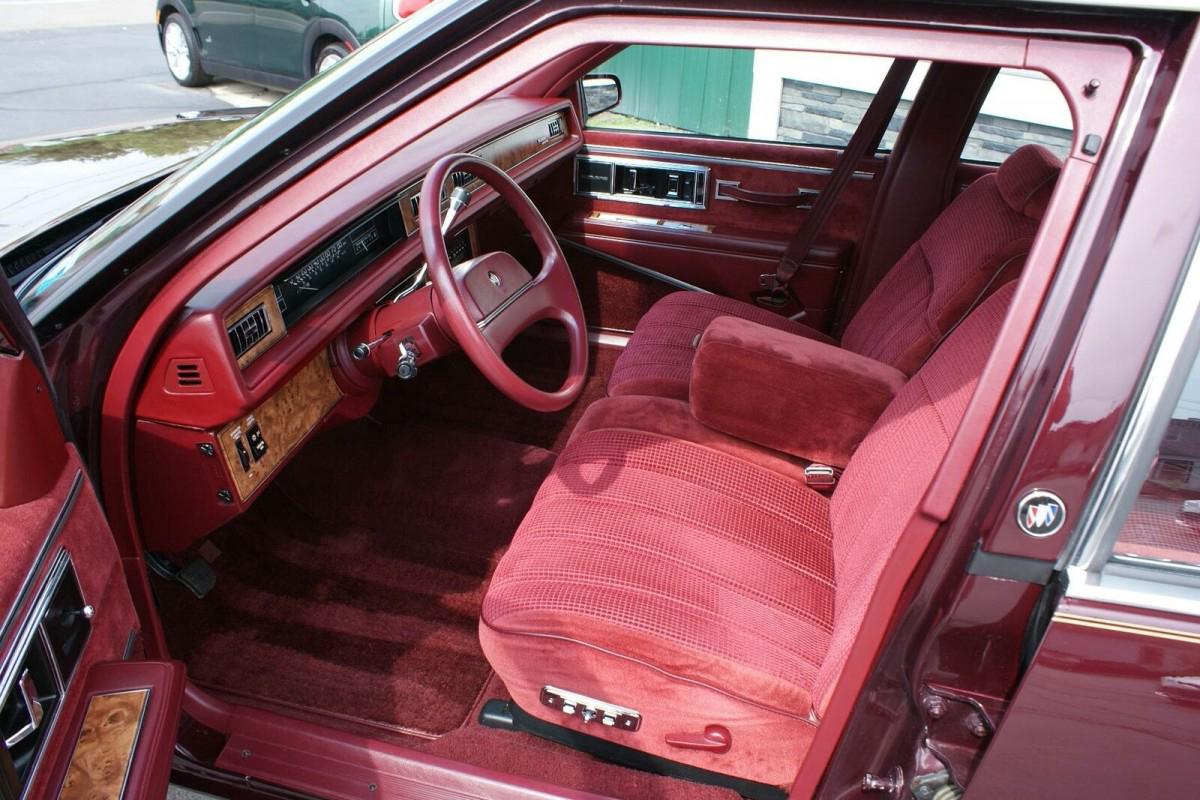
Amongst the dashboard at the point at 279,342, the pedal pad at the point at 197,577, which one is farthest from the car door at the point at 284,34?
the pedal pad at the point at 197,577

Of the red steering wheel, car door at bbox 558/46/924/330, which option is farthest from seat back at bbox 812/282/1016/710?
car door at bbox 558/46/924/330

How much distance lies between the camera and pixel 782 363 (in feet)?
6.14

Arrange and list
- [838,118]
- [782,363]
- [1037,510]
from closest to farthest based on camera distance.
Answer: [1037,510]
[782,363]
[838,118]

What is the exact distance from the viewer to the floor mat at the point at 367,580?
1941 mm

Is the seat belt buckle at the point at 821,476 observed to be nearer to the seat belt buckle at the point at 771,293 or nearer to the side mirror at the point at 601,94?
the seat belt buckle at the point at 771,293

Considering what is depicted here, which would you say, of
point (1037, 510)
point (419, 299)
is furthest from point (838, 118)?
point (1037, 510)

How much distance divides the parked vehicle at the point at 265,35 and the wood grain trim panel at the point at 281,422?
459cm

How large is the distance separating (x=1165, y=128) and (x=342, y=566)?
1991 millimetres

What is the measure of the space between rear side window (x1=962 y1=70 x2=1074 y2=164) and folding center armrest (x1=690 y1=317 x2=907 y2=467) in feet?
3.59

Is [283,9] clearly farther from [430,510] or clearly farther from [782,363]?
[782,363]

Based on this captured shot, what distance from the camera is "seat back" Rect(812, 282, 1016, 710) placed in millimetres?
1323

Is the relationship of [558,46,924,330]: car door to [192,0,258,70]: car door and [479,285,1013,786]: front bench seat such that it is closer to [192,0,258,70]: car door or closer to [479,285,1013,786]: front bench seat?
[479,285,1013,786]: front bench seat

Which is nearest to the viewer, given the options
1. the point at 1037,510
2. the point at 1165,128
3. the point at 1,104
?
the point at 1165,128

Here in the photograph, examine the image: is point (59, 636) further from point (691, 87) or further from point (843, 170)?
point (691, 87)
